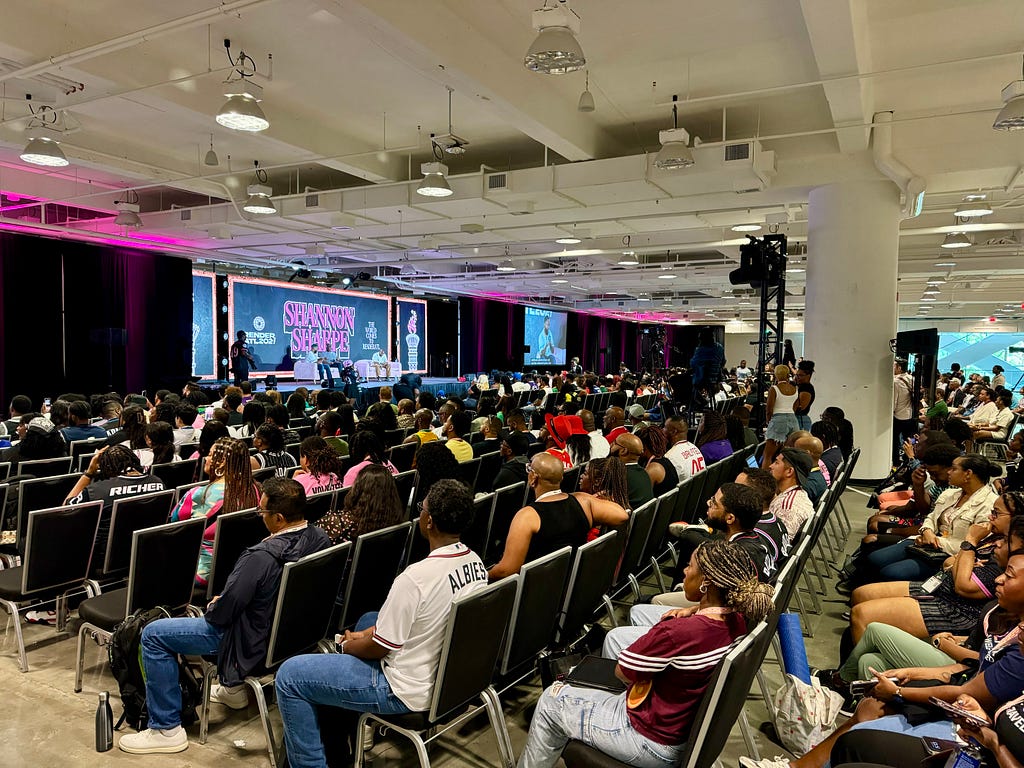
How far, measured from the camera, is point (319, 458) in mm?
4086

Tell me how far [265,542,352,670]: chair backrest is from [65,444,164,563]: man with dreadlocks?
1.52 meters

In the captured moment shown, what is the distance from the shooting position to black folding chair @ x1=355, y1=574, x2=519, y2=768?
215cm

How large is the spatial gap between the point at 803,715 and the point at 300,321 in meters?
16.9

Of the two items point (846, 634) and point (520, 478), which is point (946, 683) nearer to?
point (846, 634)

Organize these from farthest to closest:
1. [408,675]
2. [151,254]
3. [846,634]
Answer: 1. [151,254]
2. [846,634]
3. [408,675]

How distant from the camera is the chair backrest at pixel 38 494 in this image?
157 inches

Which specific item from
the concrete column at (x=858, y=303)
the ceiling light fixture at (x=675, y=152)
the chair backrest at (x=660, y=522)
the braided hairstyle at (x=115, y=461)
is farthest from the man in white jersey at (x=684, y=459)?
the concrete column at (x=858, y=303)

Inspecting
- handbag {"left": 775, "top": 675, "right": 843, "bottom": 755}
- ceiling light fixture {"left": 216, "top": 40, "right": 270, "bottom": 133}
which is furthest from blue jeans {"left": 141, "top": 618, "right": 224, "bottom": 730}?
ceiling light fixture {"left": 216, "top": 40, "right": 270, "bottom": 133}

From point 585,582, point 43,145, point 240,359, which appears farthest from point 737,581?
point 240,359

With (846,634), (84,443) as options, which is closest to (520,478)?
(846,634)

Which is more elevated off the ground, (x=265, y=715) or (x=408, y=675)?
(x=408, y=675)

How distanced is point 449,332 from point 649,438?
749 inches

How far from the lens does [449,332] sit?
23.6 m

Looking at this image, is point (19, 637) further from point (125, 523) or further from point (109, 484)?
point (109, 484)
